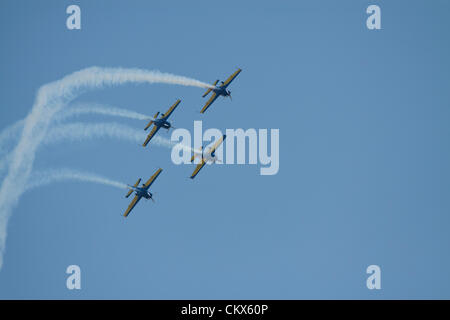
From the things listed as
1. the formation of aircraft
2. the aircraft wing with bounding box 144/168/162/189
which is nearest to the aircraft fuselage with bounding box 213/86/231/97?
the formation of aircraft

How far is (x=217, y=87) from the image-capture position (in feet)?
251

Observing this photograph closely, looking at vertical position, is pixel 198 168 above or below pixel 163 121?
below

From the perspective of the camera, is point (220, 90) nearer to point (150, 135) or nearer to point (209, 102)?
point (209, 102)

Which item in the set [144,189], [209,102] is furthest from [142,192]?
[209,102]

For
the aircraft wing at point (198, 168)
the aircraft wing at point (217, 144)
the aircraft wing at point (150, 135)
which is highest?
the aircraft wing at point (150, 135)

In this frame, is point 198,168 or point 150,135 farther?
point 150,135

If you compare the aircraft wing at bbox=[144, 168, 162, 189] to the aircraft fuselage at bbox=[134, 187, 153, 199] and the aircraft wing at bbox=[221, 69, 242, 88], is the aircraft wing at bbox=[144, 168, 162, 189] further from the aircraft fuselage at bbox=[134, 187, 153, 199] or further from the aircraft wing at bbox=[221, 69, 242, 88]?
the aircraft wing at bbox=[221, 69, 242, 88]

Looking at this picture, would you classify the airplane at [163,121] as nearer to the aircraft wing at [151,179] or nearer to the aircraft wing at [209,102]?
the aircraft wing at [151,179]

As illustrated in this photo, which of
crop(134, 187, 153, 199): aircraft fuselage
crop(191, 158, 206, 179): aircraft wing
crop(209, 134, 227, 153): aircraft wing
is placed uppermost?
crop(209, 134, 227, 153): aircraft wing

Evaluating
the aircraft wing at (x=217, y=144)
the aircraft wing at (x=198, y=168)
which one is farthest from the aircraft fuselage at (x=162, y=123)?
the aircraft wing at (x=198, y=168)

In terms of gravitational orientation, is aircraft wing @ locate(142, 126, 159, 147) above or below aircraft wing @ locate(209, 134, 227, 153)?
above

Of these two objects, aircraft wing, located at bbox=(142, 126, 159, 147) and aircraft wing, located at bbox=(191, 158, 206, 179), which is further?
aircraft wing, located at bbox=(142, 126, 159, 147)

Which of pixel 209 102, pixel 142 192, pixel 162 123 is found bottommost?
pixel 142 192
